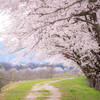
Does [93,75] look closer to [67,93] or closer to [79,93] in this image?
[79,93]

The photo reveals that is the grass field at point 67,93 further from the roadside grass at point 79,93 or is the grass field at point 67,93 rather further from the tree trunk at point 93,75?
the tree trunk at point 93,75

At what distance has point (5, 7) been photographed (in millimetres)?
3748

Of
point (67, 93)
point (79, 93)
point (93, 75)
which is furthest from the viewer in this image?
point (93, 75)

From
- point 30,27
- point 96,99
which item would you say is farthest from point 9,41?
point 96,99

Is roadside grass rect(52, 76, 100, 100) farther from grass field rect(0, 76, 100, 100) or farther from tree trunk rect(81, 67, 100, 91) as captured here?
tree trunk rect(81, 67, 100, 91)

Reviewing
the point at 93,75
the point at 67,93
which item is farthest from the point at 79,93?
the point at 93,75

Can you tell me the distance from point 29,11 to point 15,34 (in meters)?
1.45

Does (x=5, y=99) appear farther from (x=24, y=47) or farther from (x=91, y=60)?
(x=91, y=60)

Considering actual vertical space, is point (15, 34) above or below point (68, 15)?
below

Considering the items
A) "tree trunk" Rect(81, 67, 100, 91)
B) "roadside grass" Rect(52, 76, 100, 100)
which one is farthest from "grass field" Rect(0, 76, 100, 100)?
"tree trunk" Rect(81, 67, 100, 91)

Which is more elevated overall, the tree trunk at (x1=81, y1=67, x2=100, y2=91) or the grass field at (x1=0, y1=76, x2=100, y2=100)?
the tree trunk at (x1=81, y1=67, x2=100, y2=91)

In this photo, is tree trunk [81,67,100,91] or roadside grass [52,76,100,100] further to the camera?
tree trunk [81,67,100,91]

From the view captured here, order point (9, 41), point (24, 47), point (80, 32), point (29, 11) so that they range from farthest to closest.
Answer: point (80, 32) → point (24, 47) → point (9, 41) → point (29, 11)

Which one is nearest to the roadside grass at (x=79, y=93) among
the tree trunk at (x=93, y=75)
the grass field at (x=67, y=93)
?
the grass field at (x=67, y=93)
